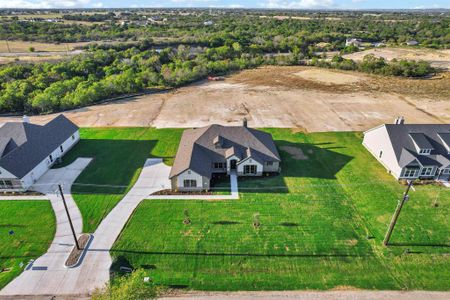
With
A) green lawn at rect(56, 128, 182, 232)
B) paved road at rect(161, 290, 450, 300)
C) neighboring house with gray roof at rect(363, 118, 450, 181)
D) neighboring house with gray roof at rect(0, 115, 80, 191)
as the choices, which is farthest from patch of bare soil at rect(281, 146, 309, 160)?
neighboring house with gray roof at rect(0, 115, 80, 191)

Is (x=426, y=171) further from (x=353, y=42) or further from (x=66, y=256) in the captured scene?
(x=353, y=42)

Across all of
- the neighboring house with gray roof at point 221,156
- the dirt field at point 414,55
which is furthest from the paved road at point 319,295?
the dirt field at point 414,55

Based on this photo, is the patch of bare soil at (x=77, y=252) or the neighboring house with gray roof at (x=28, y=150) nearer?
the patch of bare soil at (x=77, y=252)

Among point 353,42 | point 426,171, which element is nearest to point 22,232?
point 426,171

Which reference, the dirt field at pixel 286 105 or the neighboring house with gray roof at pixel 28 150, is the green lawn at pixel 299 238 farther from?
the dirt field at pixel 286 105

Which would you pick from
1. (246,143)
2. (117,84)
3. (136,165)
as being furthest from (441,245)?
(117,84)

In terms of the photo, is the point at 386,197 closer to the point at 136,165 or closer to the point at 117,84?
the point at 136,165

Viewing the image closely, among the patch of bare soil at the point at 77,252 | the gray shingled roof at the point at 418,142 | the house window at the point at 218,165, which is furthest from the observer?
the house window at the point at 218,165
